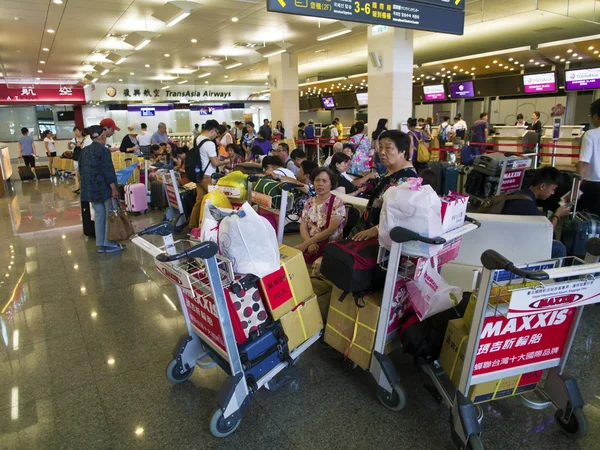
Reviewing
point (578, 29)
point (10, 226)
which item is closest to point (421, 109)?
point (578, 29)

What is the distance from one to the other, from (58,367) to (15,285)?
6.78 feet

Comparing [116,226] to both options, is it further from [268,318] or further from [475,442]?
[475,442]

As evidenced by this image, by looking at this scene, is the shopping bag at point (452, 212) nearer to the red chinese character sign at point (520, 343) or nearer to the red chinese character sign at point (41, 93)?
the red chinese character sign at point (520, 343)

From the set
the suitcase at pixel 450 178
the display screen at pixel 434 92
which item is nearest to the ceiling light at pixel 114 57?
the suitcase at pixel 450 178

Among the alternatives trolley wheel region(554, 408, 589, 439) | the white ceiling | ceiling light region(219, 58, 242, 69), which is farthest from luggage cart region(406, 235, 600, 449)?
ceiling light region(219, 58, 242, 69)

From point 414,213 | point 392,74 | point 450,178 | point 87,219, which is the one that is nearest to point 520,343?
point 414,213

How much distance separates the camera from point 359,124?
24.1ft

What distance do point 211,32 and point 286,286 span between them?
1011 cm

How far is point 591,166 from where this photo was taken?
386 centimetres

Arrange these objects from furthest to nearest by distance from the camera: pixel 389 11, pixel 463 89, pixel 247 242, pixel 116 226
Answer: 1. pixel 463 89
2. pixel 116 226
3. pixel 389 11
4. pixel 247 242

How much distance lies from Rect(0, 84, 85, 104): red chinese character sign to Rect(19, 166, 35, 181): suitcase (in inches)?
392

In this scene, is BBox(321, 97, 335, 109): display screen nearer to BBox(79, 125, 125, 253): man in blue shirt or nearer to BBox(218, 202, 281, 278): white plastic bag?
BBox(79, 125, 125, 253): man in blue shirt

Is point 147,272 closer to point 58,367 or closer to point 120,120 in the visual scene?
point 58,367

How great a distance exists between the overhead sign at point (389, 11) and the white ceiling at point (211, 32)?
3.85m
